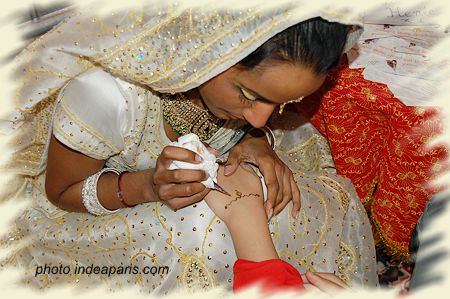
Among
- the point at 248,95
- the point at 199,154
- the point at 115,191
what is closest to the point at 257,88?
the point at 248,95

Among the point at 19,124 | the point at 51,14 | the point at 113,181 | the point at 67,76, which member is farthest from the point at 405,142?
the point at 51,14

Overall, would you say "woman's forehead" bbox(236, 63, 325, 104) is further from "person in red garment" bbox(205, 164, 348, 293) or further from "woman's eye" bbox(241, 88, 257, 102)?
"person in red garment" bbox(205, 164, 348, 293)

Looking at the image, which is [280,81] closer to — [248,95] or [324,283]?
[248,95]

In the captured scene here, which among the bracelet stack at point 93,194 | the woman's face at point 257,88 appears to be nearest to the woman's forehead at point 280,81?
the woman's face at point 257,88

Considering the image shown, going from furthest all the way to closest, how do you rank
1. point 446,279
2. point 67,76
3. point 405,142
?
point 405,142 → point 67,76 → point 446,279

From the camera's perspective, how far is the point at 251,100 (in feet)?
3.56

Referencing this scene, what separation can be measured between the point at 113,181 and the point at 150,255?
0.62ft

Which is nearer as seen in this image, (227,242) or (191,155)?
(191,155)

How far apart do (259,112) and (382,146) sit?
0.57m

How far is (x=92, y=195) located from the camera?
1.27m

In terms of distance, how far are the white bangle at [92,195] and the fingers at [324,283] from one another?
1.59ft

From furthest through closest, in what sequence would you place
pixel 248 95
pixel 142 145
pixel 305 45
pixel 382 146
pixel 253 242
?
pixel 382 146 < pixel 142 145 < pixel 253 242 < pixel 248 95 < pixel 305 45

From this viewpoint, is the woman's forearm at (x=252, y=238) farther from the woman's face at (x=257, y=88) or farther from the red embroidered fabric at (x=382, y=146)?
the red embroidered fabric at (x=382, y=146)

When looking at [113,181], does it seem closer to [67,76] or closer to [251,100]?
[67,76]
